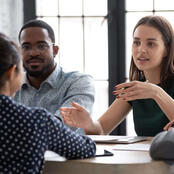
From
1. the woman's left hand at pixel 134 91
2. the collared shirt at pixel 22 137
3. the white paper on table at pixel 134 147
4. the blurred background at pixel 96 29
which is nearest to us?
the collared shirt at pixel 22 137

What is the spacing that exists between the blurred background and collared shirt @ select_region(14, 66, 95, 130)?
636 mm

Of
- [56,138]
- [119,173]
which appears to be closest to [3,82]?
[56,138]

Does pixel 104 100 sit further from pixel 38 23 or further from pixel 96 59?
pixel 38 23

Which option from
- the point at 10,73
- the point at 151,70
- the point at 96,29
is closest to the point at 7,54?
the point at 10,73

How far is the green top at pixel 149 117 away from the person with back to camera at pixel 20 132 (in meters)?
1.14

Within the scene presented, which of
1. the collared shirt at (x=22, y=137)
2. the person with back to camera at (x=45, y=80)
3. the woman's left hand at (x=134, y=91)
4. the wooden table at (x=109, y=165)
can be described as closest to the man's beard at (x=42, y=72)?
the person with back to camera at (x=45, y=80)

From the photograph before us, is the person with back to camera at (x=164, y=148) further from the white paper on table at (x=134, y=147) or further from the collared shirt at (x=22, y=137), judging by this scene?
the collared shirt at (x=22, y=137)

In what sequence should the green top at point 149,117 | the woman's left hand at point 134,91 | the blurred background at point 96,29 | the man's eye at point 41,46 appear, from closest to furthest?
the woman's left hand at point 134,91 < the green top at point 149,117 < the man's eye at point 41,46 < the blurred background at point 96,29

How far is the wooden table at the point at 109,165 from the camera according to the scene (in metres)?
1.56

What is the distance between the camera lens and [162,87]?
271cm

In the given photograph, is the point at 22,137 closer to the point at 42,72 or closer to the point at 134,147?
the point at 134,147

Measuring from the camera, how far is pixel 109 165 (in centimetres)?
156

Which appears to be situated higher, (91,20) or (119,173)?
(91,20)

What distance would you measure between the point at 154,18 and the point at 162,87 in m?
0.39
